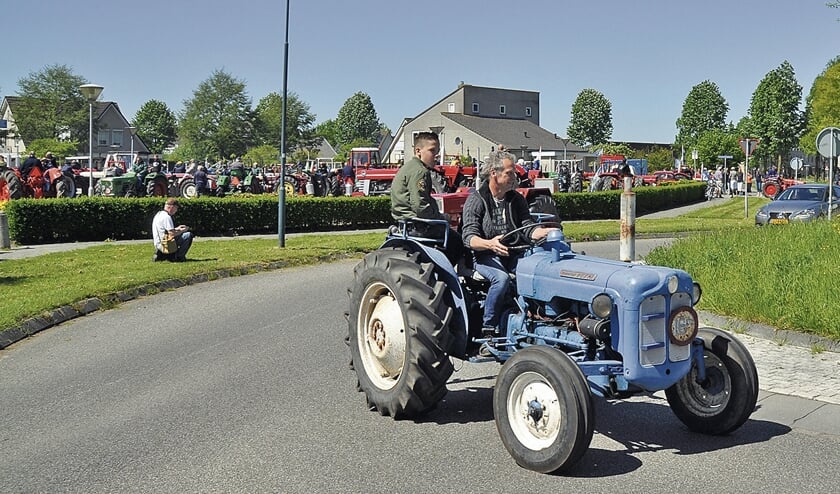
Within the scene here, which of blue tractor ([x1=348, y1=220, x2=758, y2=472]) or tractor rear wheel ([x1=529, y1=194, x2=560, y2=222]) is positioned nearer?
blue tractor ([x1=348, y1=220, x2=758, y2=472])

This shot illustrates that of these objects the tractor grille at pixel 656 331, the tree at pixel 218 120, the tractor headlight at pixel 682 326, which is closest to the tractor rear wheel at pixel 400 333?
the tractor grille at pixel 656 331

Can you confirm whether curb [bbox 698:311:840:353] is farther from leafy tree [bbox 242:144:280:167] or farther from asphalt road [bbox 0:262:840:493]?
leafy tree [bbox 242:144:280:167]

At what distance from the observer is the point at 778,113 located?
355ft

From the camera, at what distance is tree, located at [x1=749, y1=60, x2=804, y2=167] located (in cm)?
10731

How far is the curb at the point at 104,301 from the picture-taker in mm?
10953

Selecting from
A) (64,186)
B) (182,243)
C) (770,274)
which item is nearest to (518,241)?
(770,274)

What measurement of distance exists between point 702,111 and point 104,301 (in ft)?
454

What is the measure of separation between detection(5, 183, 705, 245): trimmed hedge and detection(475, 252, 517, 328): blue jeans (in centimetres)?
1809

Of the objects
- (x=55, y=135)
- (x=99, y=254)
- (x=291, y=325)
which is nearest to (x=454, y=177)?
(x=99, y=254)

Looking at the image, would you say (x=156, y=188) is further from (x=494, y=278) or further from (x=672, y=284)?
(x=672, y=284)

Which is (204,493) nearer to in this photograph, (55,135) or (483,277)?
(483,277)

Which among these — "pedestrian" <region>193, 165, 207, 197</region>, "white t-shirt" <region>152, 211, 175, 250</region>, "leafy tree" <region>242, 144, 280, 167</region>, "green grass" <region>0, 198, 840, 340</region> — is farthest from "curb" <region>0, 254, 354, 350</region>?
"leafy tree" <region>242, 144, 280, 167</region>

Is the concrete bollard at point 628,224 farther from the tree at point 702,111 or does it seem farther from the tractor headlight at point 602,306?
the tree at point 702,111

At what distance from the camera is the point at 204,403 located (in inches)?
302
